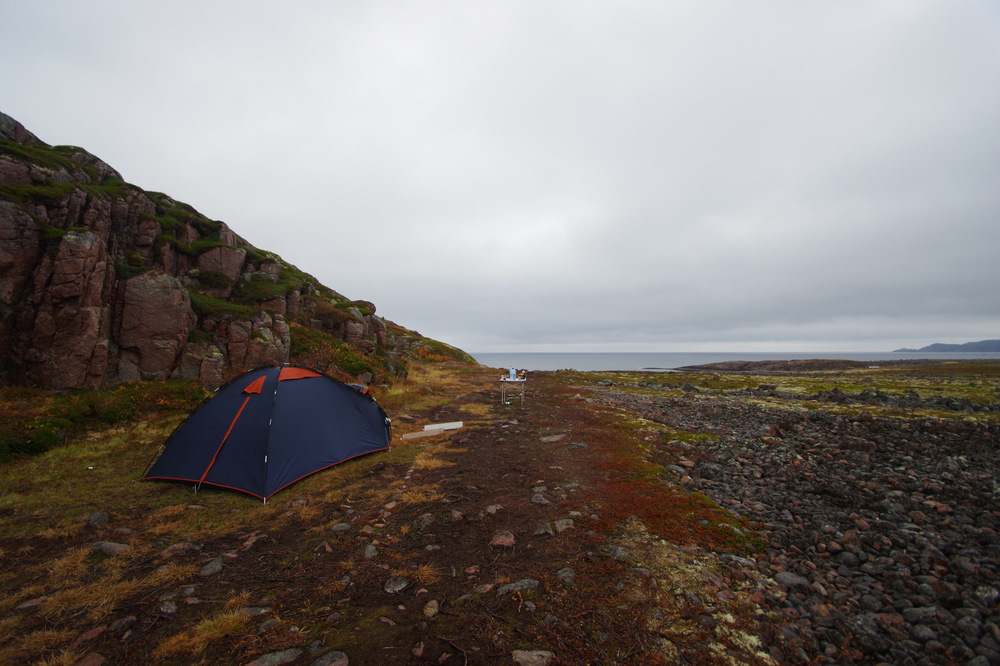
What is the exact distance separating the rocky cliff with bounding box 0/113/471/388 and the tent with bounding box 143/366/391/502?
279 inches

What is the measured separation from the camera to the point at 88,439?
10.5 m

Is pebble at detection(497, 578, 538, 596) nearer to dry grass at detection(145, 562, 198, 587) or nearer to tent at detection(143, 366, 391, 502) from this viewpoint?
dry grass at detection(145, 562, 198, 587)

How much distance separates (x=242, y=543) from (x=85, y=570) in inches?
79.1

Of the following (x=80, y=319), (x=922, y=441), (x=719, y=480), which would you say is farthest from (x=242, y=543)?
(x=922, y=441)

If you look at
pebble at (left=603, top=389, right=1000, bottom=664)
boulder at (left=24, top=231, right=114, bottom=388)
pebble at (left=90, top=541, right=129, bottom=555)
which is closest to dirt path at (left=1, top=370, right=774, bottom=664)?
pebble at (left=90, top=541, right=129, bottom=555)

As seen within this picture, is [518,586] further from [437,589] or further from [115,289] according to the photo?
[115,289]

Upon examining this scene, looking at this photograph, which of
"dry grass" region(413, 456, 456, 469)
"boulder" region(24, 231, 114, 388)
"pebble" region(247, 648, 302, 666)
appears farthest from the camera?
"boulder" region(24, 231, 114, 388)

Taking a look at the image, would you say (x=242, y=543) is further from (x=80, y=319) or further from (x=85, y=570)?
(x=80, y=319)

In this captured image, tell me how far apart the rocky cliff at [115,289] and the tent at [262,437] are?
709 centimetres

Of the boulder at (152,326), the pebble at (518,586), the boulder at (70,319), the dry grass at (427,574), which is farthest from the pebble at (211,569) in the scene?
A: the boulder at (152,326)

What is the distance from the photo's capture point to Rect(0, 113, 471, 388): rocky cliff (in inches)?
464

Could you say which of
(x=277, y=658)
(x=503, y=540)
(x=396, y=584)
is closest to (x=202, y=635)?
(x=277, y=658)

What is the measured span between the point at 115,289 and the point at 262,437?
11320mm

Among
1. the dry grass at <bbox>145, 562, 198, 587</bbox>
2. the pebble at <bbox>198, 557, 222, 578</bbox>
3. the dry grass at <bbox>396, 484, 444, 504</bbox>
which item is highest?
the dry grass at <bbox>396, 484, 444, 504</bbox>
